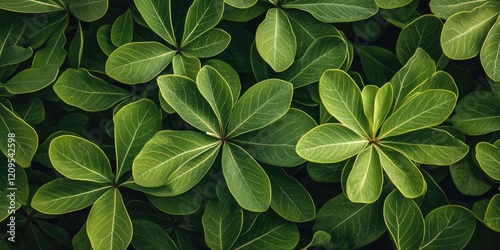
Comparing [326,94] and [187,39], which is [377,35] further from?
[187,39]

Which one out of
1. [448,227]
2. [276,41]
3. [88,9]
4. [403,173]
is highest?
[88,9]

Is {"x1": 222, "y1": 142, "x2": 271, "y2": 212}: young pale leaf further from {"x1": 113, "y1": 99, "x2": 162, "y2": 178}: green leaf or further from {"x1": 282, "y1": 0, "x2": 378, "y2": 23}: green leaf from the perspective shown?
{"x1": 282, "y1": 0, "x2": 378, "y2": 23}: green leaf

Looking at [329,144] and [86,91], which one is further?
[86,91]

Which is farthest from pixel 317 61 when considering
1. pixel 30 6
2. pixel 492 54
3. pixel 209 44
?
pixel 30 6

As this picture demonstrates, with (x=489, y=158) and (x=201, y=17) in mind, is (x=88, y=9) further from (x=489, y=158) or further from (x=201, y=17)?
(x=489, y=158)

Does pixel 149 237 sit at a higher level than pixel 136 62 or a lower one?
lower

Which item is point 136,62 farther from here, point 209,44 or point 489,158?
point 489,158

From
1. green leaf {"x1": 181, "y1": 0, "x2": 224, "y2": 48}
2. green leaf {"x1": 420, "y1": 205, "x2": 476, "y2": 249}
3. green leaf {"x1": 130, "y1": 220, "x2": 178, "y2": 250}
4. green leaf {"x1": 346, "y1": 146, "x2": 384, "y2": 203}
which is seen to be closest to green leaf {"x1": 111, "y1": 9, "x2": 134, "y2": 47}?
green leaf {"x1": 181, "y1": 0, "x2": 224, "y2": 48}
